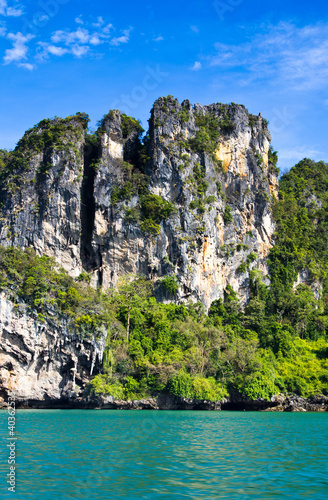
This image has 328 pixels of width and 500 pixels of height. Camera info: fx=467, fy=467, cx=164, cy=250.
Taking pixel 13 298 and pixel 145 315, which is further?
pixel 145 315

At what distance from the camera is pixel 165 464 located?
1316 centimetres

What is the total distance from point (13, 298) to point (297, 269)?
4018 cm

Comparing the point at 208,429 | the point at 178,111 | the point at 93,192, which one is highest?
the point at 178,111

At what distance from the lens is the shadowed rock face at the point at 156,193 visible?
5359 cm

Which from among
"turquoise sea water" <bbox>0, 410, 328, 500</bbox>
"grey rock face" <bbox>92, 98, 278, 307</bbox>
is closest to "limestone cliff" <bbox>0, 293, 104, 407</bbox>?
"grey rock face" <bbox>92, 98, 278, 307</bbox>

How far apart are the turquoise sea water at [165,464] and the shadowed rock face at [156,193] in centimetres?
3375

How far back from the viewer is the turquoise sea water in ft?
34.0

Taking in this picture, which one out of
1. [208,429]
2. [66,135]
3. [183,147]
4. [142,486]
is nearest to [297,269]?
[183,147]

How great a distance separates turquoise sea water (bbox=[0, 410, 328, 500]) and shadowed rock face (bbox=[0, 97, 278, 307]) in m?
33.7

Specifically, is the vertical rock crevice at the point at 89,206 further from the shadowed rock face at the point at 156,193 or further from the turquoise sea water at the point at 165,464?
the turquoise sea water at the point at 165,464

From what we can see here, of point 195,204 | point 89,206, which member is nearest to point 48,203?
point 89,206

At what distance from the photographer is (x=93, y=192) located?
188 ft

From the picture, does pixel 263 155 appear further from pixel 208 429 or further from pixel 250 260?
pixel 208 429

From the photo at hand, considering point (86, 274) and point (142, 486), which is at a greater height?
point (86, 274)
